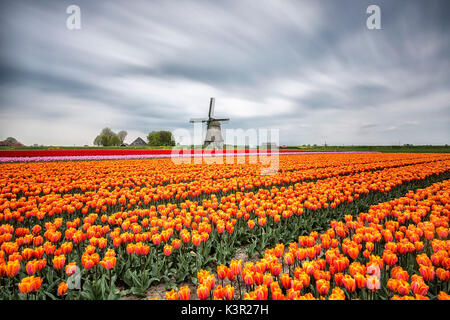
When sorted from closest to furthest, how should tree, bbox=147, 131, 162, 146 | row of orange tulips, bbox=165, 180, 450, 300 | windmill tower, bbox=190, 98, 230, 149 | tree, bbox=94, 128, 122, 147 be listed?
1. row of orange tulips, bbox=165, 180, 450, 300
2. windmill tower, bbox=190, 98, 230, 149
3. tree, bbox=94, 128, 122, 147
4. tree, bbox=147, 131, 162, 146

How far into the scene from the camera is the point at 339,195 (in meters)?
6.32

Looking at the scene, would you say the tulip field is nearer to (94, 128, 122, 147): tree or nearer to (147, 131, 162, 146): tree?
(147, 131, 162, 146): tree

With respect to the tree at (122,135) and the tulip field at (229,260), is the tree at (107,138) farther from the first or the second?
the tulip field at (229,260)

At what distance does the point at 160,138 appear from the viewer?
100562mm

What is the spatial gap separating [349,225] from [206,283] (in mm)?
2850

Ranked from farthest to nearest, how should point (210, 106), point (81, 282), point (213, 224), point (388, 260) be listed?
1. point (210, 106)
2. point (213, 224)
3. point (81, 282)
4. point (388, 260)

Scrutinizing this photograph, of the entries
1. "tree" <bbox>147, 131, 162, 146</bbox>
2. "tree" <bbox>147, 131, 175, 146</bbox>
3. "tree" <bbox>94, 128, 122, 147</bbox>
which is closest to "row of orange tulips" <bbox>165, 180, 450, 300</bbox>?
"tree" <bbox>147, 131, 175, 146</bbox>

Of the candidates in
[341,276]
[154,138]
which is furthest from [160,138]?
[341,276]

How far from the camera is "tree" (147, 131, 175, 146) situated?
98.0m

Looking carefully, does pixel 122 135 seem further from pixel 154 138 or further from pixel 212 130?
pixel 212 130

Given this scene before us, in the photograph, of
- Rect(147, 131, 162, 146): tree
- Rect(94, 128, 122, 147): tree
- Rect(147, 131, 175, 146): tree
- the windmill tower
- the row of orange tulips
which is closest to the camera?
the row of orange tulips
